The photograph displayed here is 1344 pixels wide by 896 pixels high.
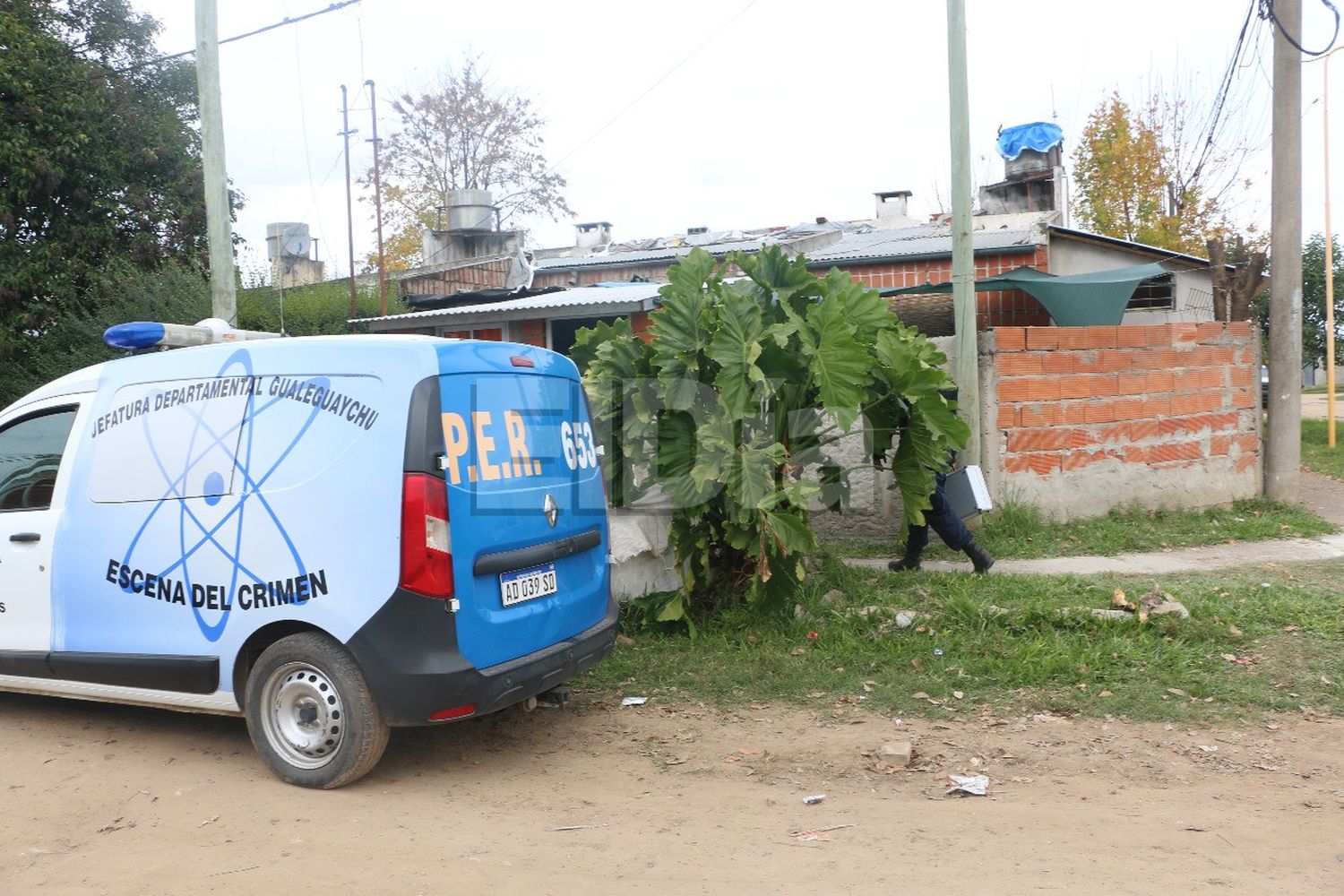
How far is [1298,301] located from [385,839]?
9.82 meters

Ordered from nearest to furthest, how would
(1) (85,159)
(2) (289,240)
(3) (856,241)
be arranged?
(1) (85,159), (3) (856,241), (2) (289,240)

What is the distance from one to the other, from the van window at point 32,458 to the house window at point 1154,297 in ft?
44.4

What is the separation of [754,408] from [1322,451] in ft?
44.8

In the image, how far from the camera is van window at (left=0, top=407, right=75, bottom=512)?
541cm

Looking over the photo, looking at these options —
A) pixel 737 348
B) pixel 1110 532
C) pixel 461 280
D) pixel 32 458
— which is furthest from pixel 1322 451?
pixel 461 280

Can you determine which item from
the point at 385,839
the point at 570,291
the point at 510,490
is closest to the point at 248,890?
the point at 385,839

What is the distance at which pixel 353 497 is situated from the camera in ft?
14.5

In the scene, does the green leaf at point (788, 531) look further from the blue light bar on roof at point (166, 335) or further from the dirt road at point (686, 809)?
the blue light bar on roof at point (166, 335)

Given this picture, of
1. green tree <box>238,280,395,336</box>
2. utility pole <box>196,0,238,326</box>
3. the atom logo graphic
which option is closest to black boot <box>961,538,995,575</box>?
the atom logo graphic

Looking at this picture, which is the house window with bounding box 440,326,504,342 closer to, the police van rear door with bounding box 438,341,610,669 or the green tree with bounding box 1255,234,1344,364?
the police van rear door with bounding box 438,341,610,669

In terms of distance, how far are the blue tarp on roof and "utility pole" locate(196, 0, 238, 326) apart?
14.4 m

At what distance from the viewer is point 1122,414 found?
9531 mm

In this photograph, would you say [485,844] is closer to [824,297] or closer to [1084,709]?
[1084,709]

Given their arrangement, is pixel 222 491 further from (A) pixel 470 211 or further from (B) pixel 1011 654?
(A) pixel 470 211
